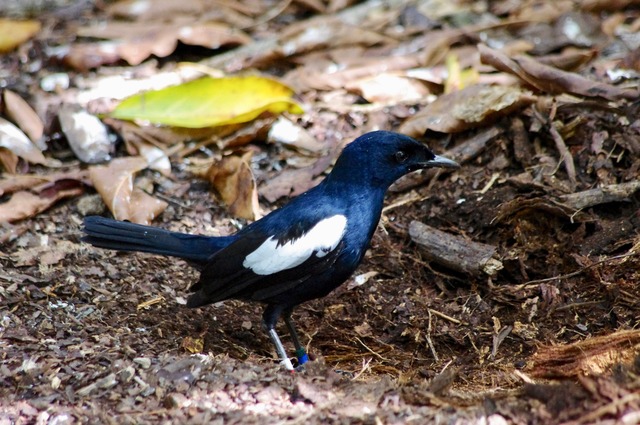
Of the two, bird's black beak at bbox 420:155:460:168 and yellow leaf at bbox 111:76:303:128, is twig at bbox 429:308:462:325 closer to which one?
bird's black beak at bbox 420:155:460:168

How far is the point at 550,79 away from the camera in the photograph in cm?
532

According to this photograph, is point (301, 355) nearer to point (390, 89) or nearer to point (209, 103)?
point (209, 103)

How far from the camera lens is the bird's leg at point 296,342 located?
4.27 metres

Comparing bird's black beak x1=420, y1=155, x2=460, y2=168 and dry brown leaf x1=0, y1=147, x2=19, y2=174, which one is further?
dry brown leaf x1=0, y1=147, x2=19, y2=174

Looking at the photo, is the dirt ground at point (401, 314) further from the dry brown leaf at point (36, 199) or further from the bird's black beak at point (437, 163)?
the bird's black beak at point (437, 163)

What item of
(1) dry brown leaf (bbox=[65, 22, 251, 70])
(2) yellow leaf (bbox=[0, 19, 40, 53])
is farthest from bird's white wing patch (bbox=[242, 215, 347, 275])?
(2) yellow leaf (bbox=[0, 19, 40, 53])

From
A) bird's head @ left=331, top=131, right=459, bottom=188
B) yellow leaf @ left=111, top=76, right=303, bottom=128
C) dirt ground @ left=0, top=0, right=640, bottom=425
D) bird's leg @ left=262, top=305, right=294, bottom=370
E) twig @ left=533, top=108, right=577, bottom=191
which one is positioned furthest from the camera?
yellow leaf @ left=111, top=76, right=303, bottom=128

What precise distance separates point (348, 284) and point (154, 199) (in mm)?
1378

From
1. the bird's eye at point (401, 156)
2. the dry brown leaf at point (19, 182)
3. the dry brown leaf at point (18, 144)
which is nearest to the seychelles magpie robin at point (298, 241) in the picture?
the bird's eye at point (401, 156)

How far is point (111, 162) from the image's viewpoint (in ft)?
18.0

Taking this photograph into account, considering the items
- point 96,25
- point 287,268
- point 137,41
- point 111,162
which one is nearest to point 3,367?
point 287,268

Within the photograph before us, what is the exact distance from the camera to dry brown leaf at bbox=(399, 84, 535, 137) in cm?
511

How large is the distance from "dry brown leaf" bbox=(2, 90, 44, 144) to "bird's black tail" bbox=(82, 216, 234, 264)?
164 centimetres

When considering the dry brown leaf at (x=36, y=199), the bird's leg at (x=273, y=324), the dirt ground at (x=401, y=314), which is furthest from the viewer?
the dry brown leaf at (x=36, y=199)
